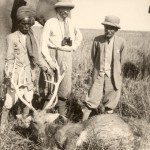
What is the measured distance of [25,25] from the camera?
19.0 feet

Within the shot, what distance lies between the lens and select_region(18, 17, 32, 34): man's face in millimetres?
5754

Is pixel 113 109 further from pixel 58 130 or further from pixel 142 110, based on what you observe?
pixel 58 130

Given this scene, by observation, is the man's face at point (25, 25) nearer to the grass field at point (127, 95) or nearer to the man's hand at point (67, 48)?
the man's hand at point (67, 48)

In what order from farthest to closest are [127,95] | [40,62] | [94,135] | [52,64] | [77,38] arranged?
[127,95] → [77,38] → [52,64] → [40,62] → [94,135]

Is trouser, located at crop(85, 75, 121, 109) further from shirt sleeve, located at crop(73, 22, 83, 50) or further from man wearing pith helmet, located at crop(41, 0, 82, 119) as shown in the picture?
shirt sleeve, located at crop(73, 22, 83, 50)

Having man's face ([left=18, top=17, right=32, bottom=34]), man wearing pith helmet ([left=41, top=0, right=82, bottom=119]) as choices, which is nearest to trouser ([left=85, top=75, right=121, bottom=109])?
man wearing pith helmet ([left=41, top=0, right=82, bottom=119])

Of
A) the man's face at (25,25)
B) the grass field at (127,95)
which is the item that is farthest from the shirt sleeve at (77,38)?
the grass field at (127,95)

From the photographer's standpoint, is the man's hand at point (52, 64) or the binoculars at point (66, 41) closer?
the man's hand at point (52, 64)

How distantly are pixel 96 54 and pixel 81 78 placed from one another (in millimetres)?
2283

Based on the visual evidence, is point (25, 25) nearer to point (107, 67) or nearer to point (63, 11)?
point (63, 11)

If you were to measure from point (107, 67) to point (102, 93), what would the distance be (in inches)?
19.0

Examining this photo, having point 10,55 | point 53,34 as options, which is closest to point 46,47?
point 53,34

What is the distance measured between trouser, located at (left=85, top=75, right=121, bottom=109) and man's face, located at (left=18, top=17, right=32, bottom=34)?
146cm

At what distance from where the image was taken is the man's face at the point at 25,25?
5754 millimetres
